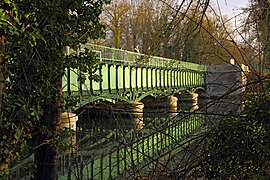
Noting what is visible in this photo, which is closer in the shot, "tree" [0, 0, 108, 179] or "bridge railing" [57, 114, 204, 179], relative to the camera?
"bridge railing" [57, 114, 204, 179]

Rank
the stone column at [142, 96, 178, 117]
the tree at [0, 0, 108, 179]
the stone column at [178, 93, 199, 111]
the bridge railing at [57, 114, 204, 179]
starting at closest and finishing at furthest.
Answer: the bridge railing at [57, 114, 204, 179] < the stone column at [142, 96, 178, 117] < the stone column at [178, 93, 199, 111] < the tree at [0, 0, 108, 179]

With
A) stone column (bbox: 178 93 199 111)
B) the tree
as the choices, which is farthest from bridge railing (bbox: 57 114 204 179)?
the tree

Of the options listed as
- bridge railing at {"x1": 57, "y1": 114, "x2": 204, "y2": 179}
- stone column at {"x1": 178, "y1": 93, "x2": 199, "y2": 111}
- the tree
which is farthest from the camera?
the tree

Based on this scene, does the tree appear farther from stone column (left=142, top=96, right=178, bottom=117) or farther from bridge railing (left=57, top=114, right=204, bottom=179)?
stone column (left=142, top=96, right=178, bottom=117)

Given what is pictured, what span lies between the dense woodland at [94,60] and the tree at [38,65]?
13mm

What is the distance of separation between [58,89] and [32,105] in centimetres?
76

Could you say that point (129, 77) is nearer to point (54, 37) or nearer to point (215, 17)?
point (54, 37)

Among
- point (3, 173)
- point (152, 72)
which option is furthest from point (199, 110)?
point (152, 72)

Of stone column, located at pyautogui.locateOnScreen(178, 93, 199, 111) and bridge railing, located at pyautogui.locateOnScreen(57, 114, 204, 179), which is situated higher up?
stone column, located at pyautogui.locateOnScreen(178, 93, 199, 111)

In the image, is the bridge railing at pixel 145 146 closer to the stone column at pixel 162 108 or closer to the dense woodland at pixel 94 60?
the stone column at pixel 162 108

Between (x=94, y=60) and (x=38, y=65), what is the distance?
129cm

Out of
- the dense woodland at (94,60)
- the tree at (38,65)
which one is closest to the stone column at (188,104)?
the dense woodland at (94,60)

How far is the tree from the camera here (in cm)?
465

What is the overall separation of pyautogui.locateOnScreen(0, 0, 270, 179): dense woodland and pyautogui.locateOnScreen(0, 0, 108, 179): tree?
0.5 inches
